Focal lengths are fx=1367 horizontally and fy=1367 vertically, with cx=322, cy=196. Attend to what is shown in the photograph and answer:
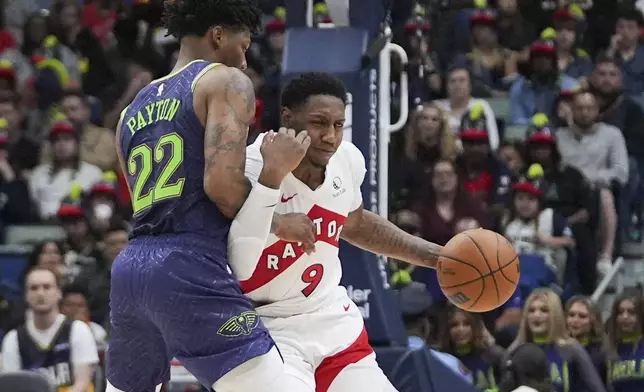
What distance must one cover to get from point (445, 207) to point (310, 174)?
502cm

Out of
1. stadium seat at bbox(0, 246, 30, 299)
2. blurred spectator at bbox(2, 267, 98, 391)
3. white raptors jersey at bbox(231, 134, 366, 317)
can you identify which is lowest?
blurred spectator at bbox(2, 267, 98, 391)

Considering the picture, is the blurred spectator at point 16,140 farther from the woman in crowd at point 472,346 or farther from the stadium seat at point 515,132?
the woman in crowd at point 472,346

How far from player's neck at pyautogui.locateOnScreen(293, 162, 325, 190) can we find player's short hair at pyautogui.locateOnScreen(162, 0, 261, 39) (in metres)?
0.67

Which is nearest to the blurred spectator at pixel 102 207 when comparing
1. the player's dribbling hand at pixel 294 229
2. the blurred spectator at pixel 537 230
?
the blurred spectator at pixel 537 230

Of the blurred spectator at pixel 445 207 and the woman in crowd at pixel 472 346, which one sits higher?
the blurred spectator at pixel 445 207

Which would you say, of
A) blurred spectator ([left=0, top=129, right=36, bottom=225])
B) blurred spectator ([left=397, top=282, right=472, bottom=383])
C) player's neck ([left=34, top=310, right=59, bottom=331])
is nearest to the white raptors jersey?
player's neck ([left=34, top=310, right=59, bottom=331])

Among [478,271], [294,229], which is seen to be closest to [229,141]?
[294,229]

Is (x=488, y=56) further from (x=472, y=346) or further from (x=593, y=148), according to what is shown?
(x=472, y=346)

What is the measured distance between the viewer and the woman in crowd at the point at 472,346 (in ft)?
29.6

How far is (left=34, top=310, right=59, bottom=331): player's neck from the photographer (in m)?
8.61

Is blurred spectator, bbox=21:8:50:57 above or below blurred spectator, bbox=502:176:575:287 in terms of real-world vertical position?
above

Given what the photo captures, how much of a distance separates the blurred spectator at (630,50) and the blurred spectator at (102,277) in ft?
16.6

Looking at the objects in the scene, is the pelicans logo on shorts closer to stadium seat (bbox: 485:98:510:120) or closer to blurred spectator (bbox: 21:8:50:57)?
stadium seat (bbox: 485:98:510:120)

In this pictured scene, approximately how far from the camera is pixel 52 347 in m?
8.57
